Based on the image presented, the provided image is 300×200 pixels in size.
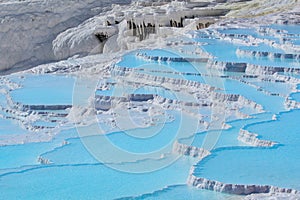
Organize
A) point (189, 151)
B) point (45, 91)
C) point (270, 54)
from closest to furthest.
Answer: point (189, 151) → point (45, 91) → point (270, 54)

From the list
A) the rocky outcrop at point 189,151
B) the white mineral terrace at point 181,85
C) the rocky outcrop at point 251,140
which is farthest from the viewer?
the white mineral terrace at point 181,85

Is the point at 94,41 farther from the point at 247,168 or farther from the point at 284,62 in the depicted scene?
the point at 247,168

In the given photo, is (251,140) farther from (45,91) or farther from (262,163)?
(45,91)

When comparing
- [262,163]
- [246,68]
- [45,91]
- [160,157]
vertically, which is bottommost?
[45,91]

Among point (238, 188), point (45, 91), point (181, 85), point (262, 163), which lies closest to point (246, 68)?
point (181, 85)

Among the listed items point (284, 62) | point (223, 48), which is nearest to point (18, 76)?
point (223, 48)

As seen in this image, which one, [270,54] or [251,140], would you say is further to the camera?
[270,54]

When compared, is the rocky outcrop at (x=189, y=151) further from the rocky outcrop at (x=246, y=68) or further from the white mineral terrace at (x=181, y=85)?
the rocky outcrop at (x=246, y=68)

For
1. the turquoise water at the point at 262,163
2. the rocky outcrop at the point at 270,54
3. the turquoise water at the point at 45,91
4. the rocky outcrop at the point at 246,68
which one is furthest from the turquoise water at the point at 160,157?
the rocky outcrop at the point at 270,54
